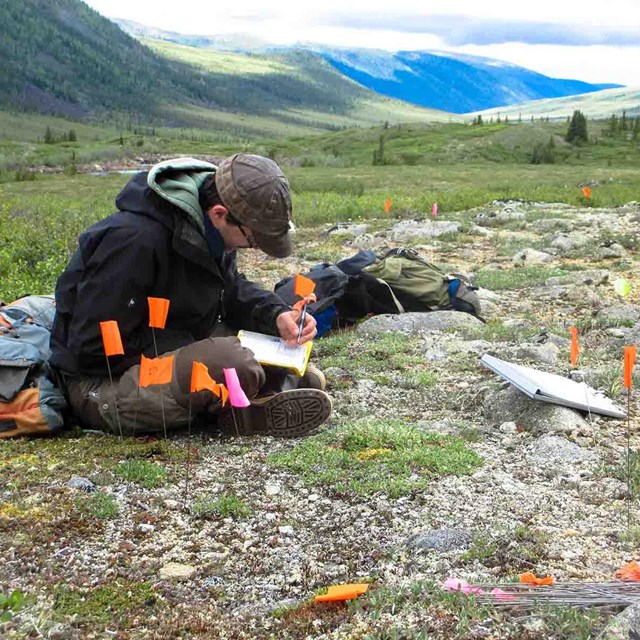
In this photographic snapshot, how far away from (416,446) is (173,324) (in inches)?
73.0

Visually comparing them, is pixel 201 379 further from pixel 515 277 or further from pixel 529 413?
pixel 515 277

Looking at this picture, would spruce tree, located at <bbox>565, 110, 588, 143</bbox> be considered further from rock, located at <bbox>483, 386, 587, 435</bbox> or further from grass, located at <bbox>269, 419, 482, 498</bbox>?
grass, located at <bbox>269, 419, 482, 498</bbox>

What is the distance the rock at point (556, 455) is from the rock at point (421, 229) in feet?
36.2

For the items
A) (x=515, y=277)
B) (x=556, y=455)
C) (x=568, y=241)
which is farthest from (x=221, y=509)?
(x=568, y=241)

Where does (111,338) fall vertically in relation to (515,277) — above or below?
above

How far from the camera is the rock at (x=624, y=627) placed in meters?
3.10

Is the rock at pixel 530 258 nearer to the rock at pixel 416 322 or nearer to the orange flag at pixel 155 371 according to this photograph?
the rock at pixel 416 322

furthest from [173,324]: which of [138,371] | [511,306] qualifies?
[511,306]

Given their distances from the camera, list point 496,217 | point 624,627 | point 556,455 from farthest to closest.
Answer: point 496,217 → point 556,455 → point 624,627

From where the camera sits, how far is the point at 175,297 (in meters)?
5.36

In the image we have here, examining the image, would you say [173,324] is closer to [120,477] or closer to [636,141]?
[120,477]

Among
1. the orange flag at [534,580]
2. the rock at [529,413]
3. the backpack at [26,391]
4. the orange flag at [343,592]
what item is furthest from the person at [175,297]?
the orange flag at [534,580]

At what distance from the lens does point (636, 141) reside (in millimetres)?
68875

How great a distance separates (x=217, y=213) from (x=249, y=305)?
1.21 m
